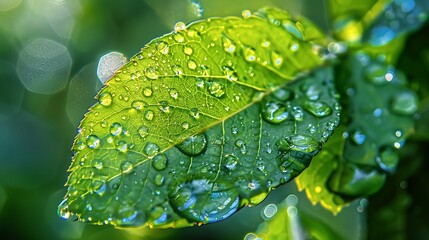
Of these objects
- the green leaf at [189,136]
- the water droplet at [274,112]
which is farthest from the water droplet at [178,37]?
the water droplet at [274,112]

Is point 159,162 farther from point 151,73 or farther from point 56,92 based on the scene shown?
point 56,92

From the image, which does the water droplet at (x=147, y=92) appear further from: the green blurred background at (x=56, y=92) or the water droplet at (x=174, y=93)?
the green blurred background at (x=56, y=92)

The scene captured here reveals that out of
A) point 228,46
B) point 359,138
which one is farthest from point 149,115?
point 359,138

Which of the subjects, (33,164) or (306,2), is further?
(33,164)

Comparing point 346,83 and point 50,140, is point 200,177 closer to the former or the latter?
point 346,83

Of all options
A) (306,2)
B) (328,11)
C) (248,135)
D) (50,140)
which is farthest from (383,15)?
(50,140)

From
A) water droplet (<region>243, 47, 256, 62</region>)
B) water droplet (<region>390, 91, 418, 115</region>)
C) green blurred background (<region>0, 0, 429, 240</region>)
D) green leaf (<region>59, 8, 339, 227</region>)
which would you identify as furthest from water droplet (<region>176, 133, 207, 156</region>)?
green blurred background (<region>0, 0, 429, 240</region>)

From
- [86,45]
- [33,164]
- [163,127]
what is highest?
[163,127]
